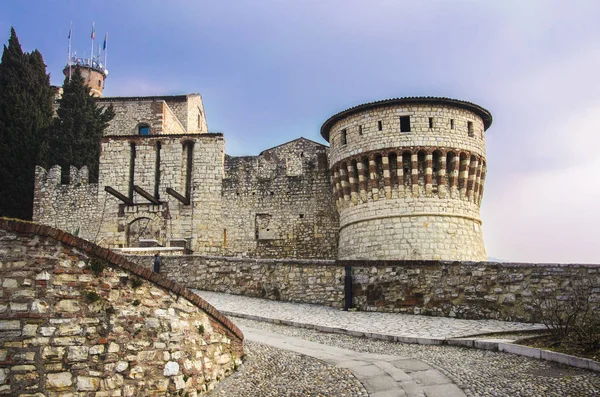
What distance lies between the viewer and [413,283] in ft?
41.1

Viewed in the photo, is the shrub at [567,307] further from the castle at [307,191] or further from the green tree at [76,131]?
the green tree at [76,131]

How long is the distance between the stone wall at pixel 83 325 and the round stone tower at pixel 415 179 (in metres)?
12.5

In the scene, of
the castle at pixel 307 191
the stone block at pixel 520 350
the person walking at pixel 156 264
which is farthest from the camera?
the castle at pixel 307 191

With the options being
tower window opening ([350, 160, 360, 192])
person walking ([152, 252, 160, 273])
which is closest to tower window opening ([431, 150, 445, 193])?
tower window opening ([350, 160, 360, 192])

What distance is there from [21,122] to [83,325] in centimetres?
2580

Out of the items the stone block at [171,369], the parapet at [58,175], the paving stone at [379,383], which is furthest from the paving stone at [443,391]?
the parapet at [58,175]

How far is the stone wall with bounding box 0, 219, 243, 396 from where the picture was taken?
19.7ft

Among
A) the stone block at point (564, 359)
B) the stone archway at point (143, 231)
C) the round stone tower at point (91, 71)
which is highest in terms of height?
the round stone tower at point (91, 71)

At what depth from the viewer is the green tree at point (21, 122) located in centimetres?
2689

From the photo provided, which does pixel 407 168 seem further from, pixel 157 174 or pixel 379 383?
pixel 379 383

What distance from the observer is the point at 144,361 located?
6.46 metres

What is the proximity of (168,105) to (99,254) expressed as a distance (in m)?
29.4

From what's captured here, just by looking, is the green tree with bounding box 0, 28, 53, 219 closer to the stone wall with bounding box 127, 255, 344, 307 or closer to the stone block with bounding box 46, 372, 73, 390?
the stone wall with bounding box 127, 255, 344, 307

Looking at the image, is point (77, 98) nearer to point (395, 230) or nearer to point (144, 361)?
point (395, 230)
